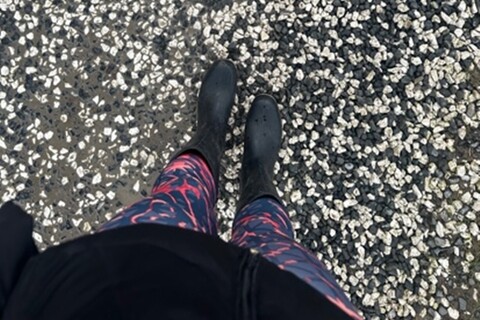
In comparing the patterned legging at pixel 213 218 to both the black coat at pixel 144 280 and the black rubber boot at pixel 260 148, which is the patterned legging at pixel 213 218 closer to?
the black rubber boot at pixel 260 148

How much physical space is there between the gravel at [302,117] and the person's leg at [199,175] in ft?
0.23

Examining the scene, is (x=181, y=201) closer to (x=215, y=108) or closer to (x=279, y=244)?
(x=279, y=244)

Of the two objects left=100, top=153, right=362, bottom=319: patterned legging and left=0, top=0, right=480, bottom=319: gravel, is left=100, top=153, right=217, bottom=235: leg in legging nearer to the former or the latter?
left=100, top=153, right=362, bottom=319: patterned legging

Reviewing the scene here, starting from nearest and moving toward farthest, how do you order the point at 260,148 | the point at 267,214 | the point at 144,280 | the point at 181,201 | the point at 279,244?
the point at 144,280 → the point at 279,244 → the point at 181,201 → the point at 267,214 → the point at 260,148

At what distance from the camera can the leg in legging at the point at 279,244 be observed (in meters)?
1.25

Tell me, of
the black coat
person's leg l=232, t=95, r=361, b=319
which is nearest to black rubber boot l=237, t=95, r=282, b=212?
person's leg l=232, t=95, r=361, b=319

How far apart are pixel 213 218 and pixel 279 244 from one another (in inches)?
10.3

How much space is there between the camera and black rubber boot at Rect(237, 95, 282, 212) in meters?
1.74

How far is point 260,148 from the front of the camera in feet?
5.87

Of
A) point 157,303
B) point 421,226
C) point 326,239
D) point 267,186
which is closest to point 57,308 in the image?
point 157,303

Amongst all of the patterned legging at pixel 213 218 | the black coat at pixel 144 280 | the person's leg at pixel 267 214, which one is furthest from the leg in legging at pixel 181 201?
the black coat at pixel 144 280

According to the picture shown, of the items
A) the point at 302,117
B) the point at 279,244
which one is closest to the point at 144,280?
the point at 279,244

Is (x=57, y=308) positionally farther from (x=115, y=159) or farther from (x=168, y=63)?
(x=168, y=63)

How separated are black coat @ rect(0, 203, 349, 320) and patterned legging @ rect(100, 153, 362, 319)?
19 cm
